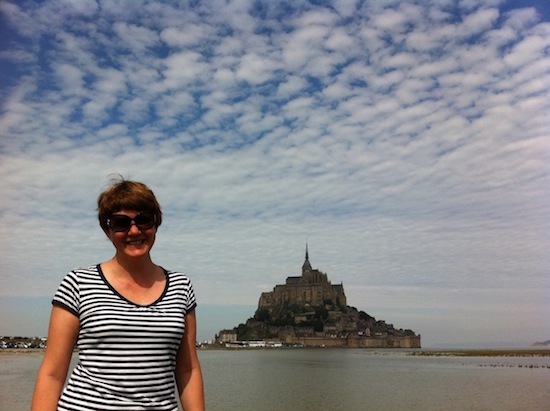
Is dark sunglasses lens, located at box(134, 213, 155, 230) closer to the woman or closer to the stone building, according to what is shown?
the woman

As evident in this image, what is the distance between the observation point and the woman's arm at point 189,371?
2223 mm

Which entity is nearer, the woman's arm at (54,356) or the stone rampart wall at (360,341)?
the woman's arm at (54,356)

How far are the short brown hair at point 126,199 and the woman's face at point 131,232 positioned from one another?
0.02 meters

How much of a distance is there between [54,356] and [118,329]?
0.25m

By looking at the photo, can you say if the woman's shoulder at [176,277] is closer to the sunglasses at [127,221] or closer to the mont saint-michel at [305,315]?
the sunglasses at [127,221]

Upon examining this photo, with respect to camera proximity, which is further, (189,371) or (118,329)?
(189,371)

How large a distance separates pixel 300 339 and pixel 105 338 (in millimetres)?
132951

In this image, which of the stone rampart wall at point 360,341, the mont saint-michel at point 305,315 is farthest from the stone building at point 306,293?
the stone rampart wall at point 360,341

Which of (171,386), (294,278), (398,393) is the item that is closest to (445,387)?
(398,393)

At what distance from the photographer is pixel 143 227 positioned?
214 cm

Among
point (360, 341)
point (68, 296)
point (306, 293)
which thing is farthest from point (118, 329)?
point (360, 341)

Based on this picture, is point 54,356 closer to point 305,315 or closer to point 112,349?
point 112,349

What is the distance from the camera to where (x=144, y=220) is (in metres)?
2.15

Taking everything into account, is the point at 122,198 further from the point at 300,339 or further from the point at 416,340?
the point at 416,340
